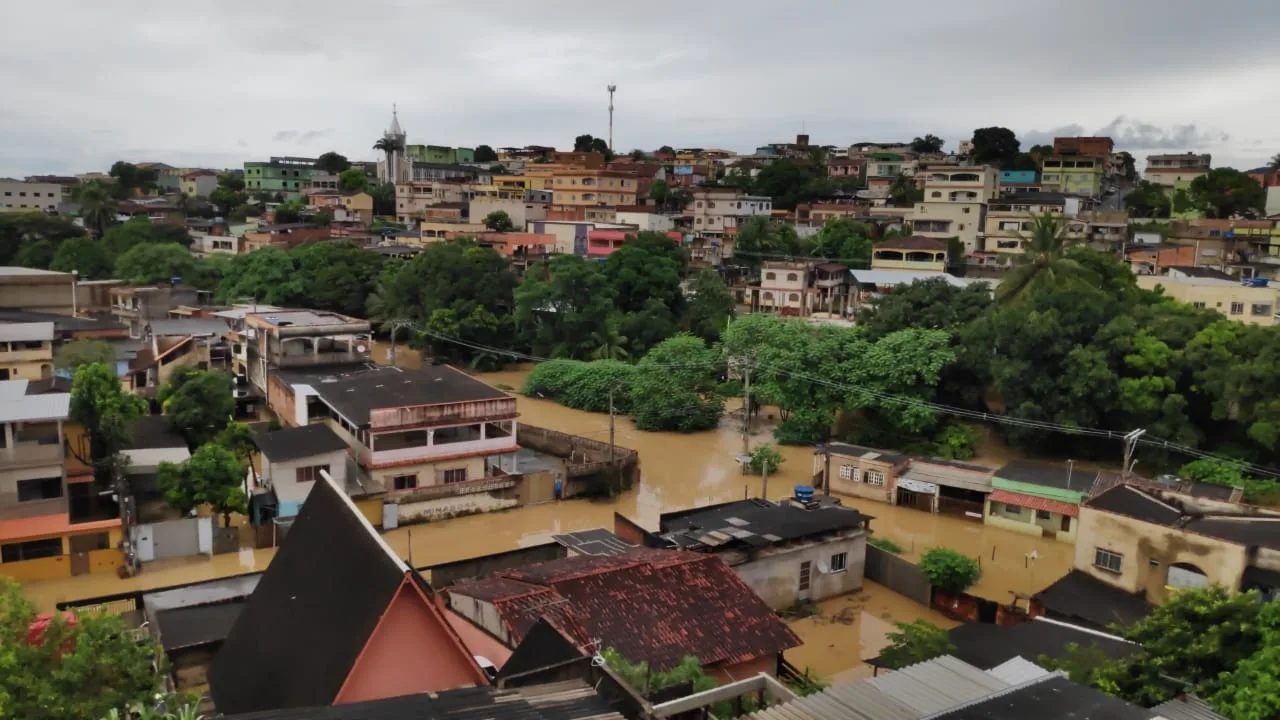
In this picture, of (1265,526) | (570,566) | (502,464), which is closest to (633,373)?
(502,464)

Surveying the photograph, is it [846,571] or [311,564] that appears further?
[846,571]

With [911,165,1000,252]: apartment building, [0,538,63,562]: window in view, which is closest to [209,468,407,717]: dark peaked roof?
[0,538,63,562]: window

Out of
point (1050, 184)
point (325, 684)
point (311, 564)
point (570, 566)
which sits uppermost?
point (1050, 184)

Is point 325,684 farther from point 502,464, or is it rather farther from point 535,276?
point 535,276

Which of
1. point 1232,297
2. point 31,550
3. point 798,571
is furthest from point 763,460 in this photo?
point 1232,297

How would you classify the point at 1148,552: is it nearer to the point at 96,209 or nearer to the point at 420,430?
the point at 420,430

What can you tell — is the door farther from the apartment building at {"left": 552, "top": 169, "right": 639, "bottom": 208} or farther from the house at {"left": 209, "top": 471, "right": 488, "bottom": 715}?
the apartment building at {"left": 552, "top": 169, "right": 639, "bottom": 208}

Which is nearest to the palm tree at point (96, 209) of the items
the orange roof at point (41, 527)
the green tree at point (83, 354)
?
the green tree at point (83, 354)

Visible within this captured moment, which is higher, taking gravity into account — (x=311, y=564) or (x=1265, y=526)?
(x=311, y=564)
